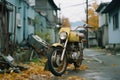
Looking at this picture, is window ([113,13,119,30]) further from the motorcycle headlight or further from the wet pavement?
the motorcycle headlight

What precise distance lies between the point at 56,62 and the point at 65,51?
0.74m

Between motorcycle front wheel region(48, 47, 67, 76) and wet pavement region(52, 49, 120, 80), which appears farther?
motorcycle front wheel region(48, 47, 67, 76)

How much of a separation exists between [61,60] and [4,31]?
246 centimetres

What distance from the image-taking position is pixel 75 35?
34.6 feet

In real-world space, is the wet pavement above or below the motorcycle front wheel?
below

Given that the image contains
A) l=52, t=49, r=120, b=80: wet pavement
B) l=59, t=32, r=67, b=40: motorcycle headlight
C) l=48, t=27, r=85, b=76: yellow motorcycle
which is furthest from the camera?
l=59, t=32, r=67, b=40: motorcycle headlight

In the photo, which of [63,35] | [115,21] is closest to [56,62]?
[63,35]

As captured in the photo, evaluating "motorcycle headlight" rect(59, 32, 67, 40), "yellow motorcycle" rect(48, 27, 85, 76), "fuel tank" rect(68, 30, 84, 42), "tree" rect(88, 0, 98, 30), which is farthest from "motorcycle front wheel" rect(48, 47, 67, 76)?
"tree" rect(88, 0, 98, 30)

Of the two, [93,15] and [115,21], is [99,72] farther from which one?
[93,15]

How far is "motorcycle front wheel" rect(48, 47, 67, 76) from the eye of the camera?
29.2 feet

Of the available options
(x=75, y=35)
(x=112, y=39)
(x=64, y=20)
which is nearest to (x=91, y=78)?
(x=75, y=35)

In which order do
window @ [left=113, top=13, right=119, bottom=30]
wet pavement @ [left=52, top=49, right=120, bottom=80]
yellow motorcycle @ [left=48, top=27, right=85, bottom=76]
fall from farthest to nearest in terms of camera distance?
window @ [left=113, top=13, right=119, bottom=30] < yellow motorcycle @ [left=48, top=27, right=85, bottom=76] < wet pavement @ [left=52, top=49, right=120, bottom=80]

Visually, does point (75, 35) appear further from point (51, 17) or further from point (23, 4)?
point (51, 17)

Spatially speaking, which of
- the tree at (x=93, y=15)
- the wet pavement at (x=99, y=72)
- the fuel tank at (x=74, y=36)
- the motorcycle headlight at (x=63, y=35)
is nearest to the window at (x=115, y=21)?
the wet pavement at (x=99, y=72)
